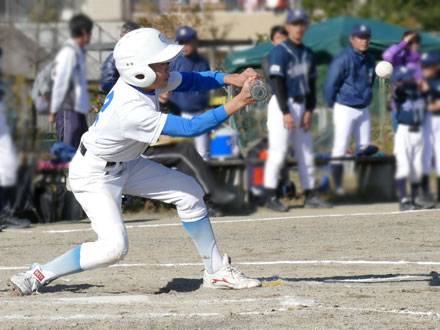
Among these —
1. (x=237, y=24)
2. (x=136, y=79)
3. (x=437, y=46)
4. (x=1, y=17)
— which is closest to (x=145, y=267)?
(x=136, y=79)

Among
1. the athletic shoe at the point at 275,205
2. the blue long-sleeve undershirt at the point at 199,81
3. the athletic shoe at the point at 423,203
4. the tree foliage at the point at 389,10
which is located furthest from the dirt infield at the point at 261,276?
the tree foliage at the point at 389,10

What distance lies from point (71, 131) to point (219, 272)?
12.2 feet

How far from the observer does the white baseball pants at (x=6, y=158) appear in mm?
9406

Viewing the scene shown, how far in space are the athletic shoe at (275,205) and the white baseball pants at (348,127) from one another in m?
1.12

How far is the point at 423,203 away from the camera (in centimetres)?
1034

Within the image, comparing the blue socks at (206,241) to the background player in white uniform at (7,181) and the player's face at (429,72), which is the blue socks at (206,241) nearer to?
the player's face at (429,72)

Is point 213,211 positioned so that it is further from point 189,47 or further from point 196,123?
point 196,123

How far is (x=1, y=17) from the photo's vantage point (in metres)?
19.4

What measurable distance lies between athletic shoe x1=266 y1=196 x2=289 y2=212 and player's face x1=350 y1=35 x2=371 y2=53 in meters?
2.11

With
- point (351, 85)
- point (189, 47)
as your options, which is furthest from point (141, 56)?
point (351, 85)

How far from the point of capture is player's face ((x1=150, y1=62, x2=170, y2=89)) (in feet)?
18.1

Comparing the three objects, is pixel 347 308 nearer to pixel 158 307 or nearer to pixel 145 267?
pixel 158 307

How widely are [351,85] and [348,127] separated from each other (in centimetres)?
54

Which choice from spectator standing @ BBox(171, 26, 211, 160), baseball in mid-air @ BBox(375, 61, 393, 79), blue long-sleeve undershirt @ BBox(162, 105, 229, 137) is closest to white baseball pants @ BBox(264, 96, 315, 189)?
spectator standing @ BBox(171, 26, 211, 160)
